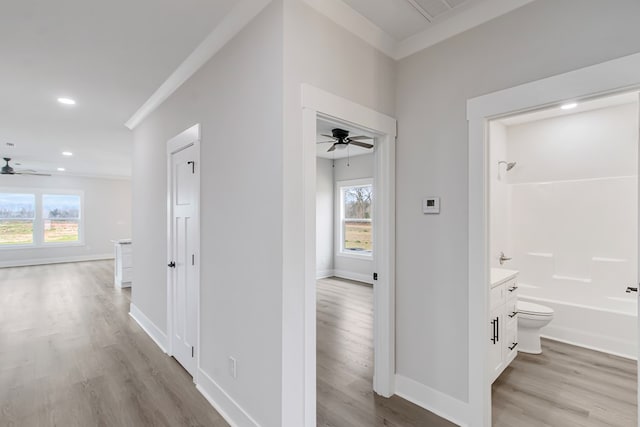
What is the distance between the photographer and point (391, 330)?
2.39 meters

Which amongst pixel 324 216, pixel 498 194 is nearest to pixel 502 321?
pixel 498 194

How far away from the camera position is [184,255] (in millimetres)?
2836

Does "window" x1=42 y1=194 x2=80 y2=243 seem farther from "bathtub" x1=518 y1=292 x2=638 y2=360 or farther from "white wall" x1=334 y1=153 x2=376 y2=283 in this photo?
"bathtub" x1=518 y1=292 x2=638 y2=360

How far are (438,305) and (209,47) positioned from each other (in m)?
2.63

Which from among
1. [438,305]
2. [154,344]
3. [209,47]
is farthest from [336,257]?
[209,47]

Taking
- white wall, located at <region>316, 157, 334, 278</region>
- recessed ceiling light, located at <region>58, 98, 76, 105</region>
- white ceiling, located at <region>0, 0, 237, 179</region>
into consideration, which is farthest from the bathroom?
recessed ceiling light, located at <region>58, 98, 76, 105</region>

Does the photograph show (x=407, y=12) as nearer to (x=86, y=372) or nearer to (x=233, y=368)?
(x=233, y=368)

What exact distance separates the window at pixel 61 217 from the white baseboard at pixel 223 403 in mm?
9379

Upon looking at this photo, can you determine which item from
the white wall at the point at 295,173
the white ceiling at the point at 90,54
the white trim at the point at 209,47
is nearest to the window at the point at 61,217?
the white ceiling at the point at 90,54

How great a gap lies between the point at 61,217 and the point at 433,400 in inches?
434

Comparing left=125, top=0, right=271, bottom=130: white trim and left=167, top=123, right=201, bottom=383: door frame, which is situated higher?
left=125, top=0, right=271, bottom=130: white trim

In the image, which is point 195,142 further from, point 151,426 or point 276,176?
point 151,426

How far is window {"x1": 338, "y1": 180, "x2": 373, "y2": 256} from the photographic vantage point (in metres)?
6.68

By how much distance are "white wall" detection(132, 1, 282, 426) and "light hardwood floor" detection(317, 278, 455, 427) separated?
676 mm
